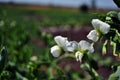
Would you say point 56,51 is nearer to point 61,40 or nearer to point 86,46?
point 61,40

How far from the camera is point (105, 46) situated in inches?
74.0

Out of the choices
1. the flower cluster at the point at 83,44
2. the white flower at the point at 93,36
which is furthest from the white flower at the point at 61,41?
the white flower at the point at 93,36

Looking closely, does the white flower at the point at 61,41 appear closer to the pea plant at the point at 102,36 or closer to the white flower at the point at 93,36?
the pea plant at the point at 102,36

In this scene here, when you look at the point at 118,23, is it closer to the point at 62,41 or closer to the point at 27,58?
the point at 62,41

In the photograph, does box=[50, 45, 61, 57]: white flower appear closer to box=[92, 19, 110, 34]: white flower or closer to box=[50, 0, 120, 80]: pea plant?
box=[50, 0, 120, 80]: pea plant

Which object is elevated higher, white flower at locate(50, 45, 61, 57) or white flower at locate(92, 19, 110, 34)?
white flower at locate(92, 19, 110, 34)

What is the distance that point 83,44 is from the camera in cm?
184

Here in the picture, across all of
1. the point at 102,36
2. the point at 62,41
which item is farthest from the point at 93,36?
the point at 62,41

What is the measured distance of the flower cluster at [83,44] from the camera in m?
1.77

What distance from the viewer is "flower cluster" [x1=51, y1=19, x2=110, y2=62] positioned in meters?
1.77

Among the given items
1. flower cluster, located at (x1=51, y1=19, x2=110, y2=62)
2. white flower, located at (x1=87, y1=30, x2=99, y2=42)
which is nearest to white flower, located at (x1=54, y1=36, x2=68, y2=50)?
flower cluster, located at (x1=51, y1=19, x2=110, y2=62)

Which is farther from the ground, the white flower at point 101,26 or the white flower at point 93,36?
the white flower at point 101,26

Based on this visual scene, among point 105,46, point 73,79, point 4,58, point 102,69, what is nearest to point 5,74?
point 4,58

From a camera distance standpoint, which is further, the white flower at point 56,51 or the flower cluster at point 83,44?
the white flower at point 56,51
